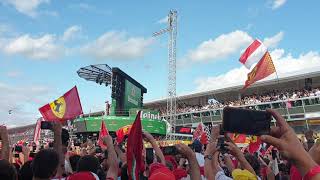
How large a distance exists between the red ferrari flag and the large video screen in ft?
89.6

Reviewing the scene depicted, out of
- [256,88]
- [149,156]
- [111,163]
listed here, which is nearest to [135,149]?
[111,163]

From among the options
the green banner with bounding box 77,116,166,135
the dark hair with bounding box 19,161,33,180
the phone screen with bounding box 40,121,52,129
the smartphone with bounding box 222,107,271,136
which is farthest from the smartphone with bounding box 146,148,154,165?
the green banner with bounding box 77,116,166,135

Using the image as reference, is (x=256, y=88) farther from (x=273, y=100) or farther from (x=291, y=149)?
(x=291, y=149)

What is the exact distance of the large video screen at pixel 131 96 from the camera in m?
40.0

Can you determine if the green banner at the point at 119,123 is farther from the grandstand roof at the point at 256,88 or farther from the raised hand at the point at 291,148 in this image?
the raised hand at the point at 291,148

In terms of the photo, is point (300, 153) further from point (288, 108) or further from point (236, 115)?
point (288, 108)

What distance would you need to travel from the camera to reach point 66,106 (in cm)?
1222

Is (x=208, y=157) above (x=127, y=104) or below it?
below

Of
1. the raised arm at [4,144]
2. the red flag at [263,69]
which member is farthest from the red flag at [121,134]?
the red flag at [263,69]

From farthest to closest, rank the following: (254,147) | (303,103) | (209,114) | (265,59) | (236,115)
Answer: (209,114)
(303,103)
(265,59)
(254,147)
(236,115)

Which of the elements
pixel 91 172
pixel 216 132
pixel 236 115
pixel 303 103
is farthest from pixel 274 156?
pixel 303 103

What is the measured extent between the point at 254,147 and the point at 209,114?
37.5 metres

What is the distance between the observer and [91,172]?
4238 millimetres

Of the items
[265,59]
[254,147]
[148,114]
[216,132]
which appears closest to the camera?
[216,132]
